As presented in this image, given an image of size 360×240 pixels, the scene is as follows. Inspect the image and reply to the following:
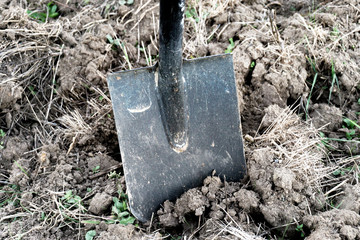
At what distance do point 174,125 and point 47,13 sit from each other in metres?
1.43

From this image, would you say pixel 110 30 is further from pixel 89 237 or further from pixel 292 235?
pixel 292 235

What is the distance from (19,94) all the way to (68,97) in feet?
0.95

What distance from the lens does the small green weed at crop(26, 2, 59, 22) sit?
2.64m

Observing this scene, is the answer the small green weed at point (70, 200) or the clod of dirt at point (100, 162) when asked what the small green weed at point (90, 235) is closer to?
the small green weed at point (70, 200)

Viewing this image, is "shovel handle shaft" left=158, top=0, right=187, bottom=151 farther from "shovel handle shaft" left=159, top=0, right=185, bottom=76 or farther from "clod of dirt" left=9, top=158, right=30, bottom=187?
"clod of dirt" left=9, top=158, right=30, bottom=187

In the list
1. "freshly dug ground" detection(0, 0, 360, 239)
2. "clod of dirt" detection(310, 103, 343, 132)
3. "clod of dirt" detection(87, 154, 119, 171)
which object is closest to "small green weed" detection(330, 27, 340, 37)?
"freshly dug ground" detection(0, 0, 360, 239)

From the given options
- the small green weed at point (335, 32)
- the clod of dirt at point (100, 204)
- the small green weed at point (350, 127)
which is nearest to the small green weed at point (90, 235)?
the clod of dirt at point (100, 204)

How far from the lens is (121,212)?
1.85 m

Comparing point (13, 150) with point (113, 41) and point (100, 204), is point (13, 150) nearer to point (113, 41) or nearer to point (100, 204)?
point (100, 204)

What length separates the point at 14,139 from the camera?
7.24ft

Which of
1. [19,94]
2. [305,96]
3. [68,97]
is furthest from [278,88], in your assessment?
[19,94]

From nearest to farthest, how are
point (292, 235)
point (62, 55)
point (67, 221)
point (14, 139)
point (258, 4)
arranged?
point (292, 235)
point (67, 221)
point (14, 139)
point (62, 55)
point (258, 4)

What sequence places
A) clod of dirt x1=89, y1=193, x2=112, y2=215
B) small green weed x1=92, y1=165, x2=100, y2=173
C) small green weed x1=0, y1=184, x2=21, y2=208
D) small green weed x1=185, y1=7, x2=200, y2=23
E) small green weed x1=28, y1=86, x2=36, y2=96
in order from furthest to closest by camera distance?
small green weed x1=185, y1=7, x2=200, y2=23 < small green weed x1=28, y1=86, x2=36, y2=96 < small green weed x1=92, y1=165, x2=100, y2=173 < small green weed x1=0, y1=184, x2=21, y2=208 < clod of dirt x1=89, y1=193, x2=112, y2=215

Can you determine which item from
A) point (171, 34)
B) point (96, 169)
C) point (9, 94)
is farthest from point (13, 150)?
point (171, 34)
